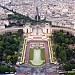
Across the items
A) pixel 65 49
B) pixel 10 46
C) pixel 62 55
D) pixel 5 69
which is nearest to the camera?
pixel 5 69

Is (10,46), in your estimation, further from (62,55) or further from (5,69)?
(62,55)

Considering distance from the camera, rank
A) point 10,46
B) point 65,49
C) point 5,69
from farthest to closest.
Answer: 1. point 10,46
2. point 65,49
3. point 5,69

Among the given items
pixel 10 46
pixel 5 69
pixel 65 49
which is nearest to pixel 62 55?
pixel 65 49

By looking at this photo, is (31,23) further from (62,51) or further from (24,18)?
(62,51)

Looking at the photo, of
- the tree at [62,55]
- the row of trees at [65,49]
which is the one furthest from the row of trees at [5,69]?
the tree at [62,55]

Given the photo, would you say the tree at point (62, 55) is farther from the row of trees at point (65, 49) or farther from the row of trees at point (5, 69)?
the row of trees at point (5, 69)

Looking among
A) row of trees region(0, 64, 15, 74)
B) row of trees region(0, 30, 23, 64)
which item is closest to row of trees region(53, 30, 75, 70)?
row of trees region(0, 30, 23, 64)

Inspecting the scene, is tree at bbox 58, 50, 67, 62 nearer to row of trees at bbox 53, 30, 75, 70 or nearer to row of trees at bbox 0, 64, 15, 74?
row of trees at bbox 53, 30, 75, 70

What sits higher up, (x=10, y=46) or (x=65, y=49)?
(x=10, y=46)
